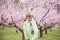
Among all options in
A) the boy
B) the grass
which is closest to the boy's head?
the boy

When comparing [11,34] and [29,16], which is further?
[11,34]

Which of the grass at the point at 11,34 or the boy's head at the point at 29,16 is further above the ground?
the boy's head at the point at 29,16

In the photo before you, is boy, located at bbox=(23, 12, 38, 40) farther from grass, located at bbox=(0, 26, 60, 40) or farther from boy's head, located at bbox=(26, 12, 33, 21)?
grass, located at bbox=(0, 26, 60, 40)

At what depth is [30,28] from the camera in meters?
2.98

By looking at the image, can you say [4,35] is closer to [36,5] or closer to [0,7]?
[0,7]

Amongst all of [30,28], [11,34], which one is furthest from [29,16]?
[11,34]

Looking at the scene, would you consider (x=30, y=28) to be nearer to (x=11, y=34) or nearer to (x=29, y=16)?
(x=29, y=16)

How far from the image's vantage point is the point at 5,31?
3.25 m

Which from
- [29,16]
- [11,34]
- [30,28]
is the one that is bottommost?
[11,34]

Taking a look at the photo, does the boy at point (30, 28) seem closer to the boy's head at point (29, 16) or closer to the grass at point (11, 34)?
the boy's head at point (29, 16)

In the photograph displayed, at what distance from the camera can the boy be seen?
2.94 m

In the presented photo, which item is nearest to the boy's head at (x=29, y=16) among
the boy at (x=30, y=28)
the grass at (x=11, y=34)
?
the boy at (x=30, y=28)

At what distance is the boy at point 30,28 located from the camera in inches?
116

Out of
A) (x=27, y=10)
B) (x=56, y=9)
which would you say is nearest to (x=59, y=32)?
(x=56, y=9)
